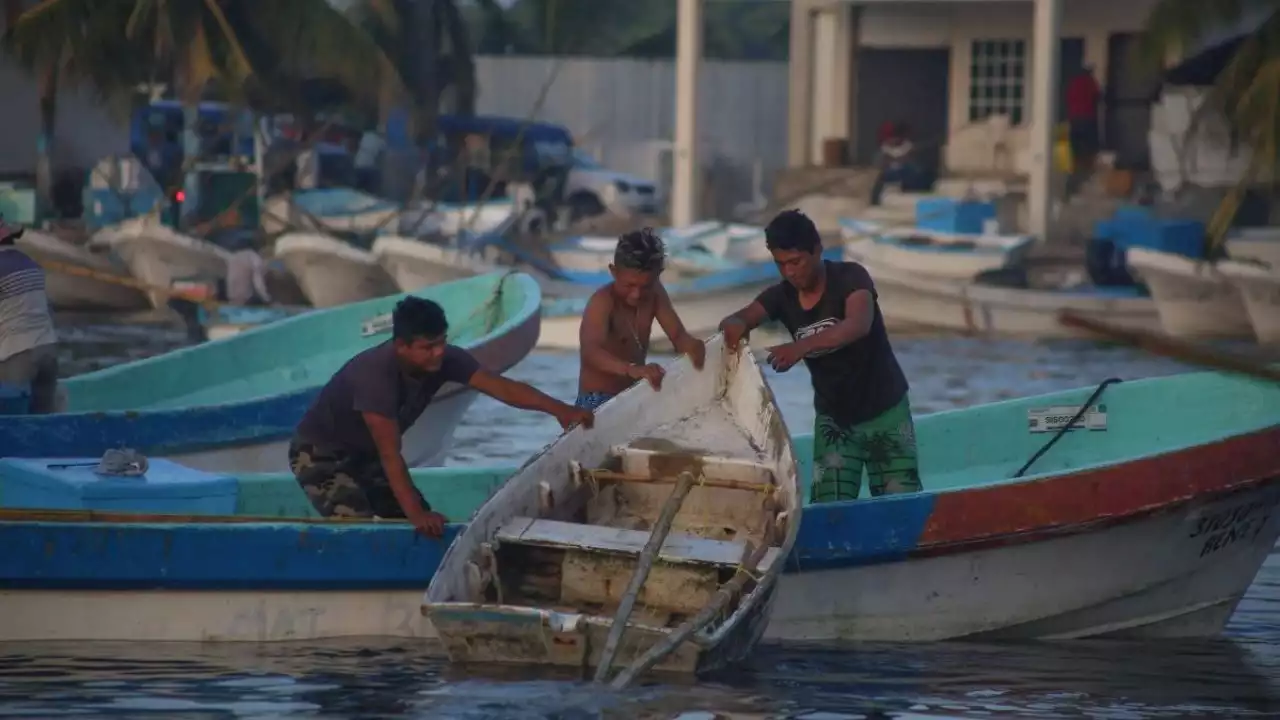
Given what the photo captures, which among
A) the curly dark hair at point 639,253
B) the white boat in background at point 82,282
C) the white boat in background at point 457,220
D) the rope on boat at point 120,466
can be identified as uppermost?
the curly dark hair at point 639,253

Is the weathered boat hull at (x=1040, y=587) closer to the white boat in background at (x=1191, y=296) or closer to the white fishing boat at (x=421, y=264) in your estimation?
the white boat in background at (x=1191, y=296)

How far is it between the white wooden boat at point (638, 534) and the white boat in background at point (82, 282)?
1738cm

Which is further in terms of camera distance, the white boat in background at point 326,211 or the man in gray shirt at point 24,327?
the white boat in background at point 326,211

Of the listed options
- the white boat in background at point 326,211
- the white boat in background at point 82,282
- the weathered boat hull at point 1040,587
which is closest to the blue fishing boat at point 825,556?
the weathered boat hull at point 1040,587

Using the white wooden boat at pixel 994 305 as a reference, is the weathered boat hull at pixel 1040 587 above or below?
above

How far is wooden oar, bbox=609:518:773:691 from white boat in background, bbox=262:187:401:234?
18911 mm

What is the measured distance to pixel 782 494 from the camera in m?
9.38

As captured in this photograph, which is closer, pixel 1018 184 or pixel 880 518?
pixel 880 518

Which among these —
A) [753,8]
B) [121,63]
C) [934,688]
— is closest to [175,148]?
[121,63]

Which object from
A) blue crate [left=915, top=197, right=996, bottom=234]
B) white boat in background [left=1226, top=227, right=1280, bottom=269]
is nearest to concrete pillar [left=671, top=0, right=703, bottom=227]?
blue crate [left=915, top=197, right=996, bottom=234]

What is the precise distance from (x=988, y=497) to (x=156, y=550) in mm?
3381

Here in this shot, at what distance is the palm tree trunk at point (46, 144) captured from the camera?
2878 centimetres

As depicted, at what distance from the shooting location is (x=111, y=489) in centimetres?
977

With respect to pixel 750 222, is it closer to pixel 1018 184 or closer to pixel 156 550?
pixel 1018 184
